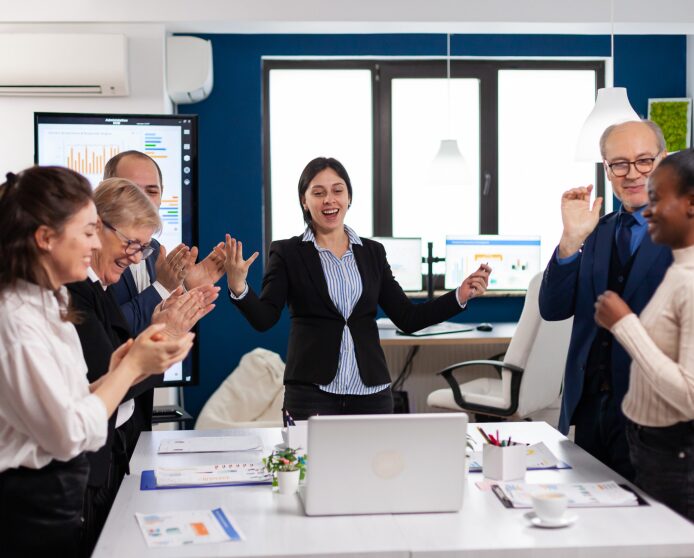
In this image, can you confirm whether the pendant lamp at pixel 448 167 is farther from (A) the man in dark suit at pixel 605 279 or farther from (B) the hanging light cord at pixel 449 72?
(A) the man in dark suit at pixel 605 279

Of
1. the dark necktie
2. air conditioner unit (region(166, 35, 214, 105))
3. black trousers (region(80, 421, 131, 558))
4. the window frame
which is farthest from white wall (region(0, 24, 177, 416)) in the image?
the dark necktie

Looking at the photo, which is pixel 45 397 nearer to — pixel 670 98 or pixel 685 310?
pixel 685 310

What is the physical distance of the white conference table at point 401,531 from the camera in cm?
174

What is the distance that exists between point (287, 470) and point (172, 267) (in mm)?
953

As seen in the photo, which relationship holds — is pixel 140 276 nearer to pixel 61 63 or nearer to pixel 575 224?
pixel 575 224

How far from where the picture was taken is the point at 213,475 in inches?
88.7

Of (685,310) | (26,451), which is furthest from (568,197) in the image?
(26,451)

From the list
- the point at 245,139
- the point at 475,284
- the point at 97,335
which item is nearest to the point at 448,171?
the point at 245,139

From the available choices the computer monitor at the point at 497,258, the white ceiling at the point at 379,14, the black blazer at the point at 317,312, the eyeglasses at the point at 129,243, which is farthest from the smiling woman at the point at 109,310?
the computer monitor at the point at 497,258

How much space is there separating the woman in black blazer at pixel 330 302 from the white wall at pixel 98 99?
220 cm

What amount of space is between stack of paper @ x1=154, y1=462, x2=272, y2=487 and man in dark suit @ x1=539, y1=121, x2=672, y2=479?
2.92 ft

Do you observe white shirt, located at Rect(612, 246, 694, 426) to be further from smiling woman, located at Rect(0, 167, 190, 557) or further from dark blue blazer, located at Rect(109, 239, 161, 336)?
dark blue blazer, located at Rect(109, 239, 161, 336)

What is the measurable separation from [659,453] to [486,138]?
4.23 metres

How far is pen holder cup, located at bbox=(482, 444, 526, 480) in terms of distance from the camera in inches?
86.4
